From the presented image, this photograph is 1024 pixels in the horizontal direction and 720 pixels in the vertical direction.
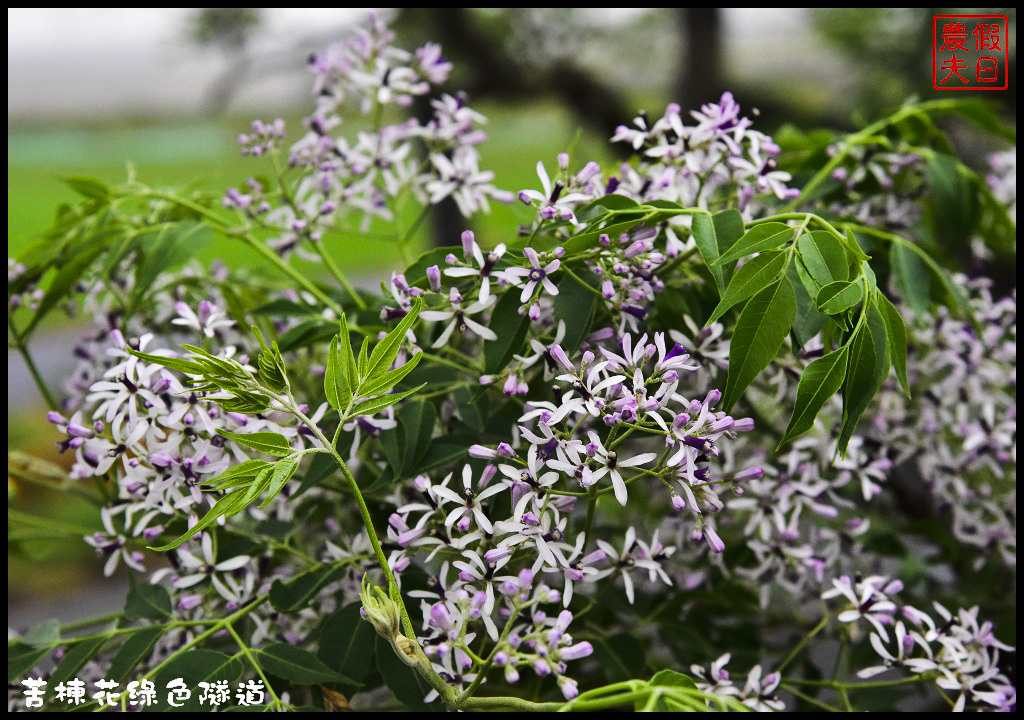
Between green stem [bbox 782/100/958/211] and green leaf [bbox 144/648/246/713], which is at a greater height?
green stem [bbox 782/100/958/211]

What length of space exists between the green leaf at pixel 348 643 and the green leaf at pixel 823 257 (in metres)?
0.34

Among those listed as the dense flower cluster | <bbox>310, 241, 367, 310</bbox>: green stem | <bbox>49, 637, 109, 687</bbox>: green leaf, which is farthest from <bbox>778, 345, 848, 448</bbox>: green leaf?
<bbox>49, 637, 109, 687</bbox>: green leaf

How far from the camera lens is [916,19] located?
365 centimetres

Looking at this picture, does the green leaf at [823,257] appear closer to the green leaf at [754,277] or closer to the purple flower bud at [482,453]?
the green leaf at [754,277]

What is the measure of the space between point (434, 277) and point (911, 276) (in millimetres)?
364

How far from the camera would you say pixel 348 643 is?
1.83ft

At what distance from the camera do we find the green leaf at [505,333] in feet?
1.74

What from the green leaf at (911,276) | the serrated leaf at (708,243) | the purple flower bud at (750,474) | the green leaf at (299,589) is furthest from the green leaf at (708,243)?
the green leaf at (299,589)

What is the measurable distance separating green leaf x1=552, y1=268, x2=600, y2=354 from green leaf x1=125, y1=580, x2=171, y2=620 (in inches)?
13.0

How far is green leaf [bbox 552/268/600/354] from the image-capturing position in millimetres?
529

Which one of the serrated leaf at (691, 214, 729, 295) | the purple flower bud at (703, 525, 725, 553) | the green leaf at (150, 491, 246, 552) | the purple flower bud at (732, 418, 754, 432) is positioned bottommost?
the purple flower bud at (703, 525, 725, 553)

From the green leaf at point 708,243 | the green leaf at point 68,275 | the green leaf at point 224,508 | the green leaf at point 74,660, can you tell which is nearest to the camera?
the green leaf at point 224,508

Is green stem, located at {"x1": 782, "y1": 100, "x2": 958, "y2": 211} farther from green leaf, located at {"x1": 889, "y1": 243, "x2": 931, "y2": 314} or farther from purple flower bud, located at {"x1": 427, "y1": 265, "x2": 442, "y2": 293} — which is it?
purple flower bud, located at {"x1": 427, "y1": 265, "x2": 442, "y2": 293}

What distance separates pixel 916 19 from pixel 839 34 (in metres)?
0.47
